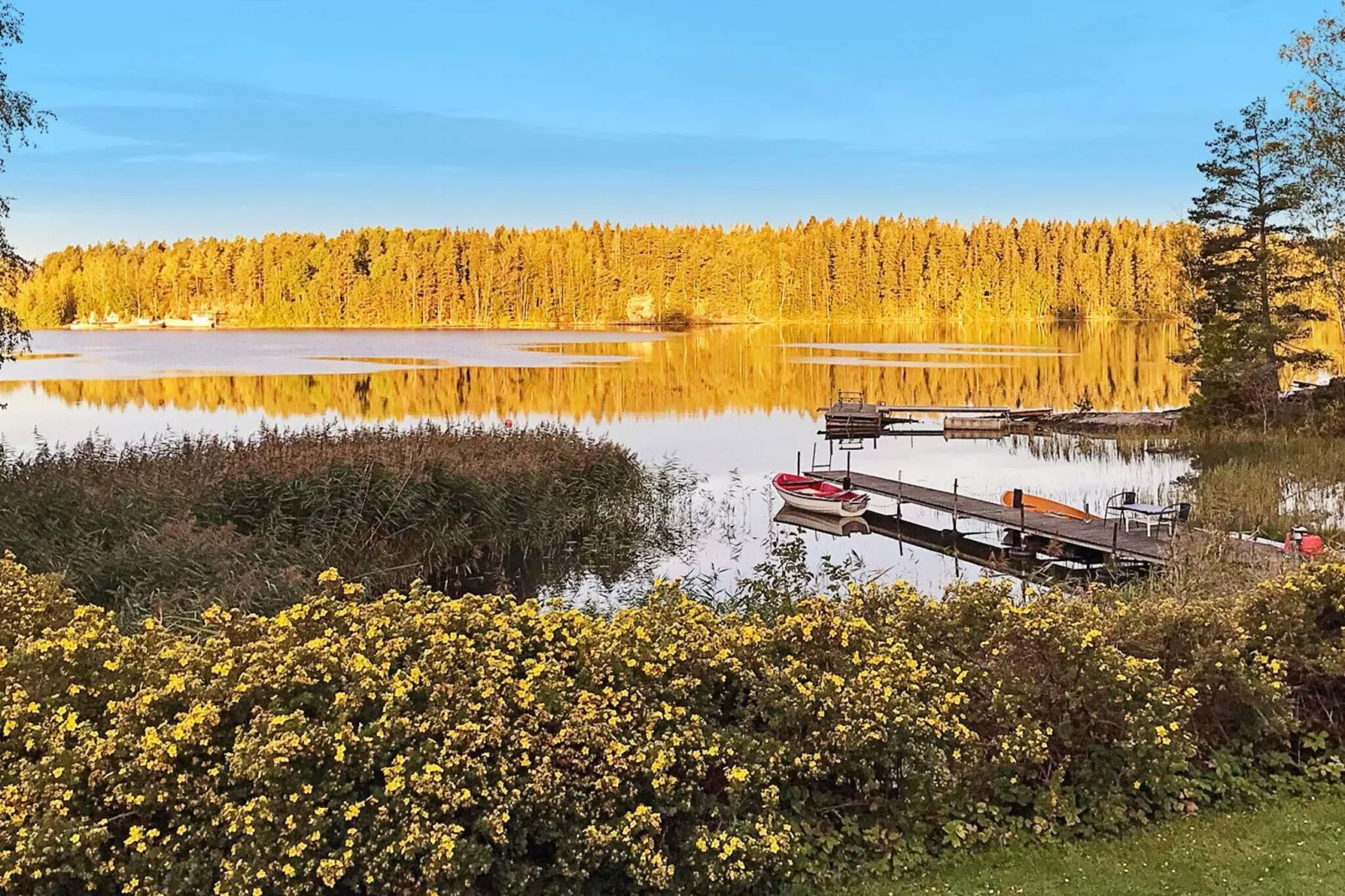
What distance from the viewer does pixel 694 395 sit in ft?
159

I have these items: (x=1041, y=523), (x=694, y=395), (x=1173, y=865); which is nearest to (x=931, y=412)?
(x=694, y=395)

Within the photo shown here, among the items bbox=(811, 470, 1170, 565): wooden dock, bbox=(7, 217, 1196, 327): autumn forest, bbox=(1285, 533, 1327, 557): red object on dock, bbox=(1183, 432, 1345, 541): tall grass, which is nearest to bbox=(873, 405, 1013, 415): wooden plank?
bbox=(1183, 432, 1345, 541): tall grass

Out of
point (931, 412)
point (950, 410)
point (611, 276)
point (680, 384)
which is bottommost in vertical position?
point (931, 412)

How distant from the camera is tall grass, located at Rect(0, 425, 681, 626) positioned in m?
11.4

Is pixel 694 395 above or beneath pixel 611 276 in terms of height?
beneath

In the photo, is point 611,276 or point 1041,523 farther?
point 611,276

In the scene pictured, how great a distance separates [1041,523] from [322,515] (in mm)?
13382

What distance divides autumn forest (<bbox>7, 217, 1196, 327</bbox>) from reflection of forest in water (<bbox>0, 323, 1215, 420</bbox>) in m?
59.0

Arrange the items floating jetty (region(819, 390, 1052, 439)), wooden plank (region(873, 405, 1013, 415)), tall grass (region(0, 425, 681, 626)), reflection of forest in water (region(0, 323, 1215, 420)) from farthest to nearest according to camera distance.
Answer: reflection of forest in water (region(0, 323, 1215, 420)), wooden plank (region(873, 405, 1013, 415)), floating jetty (region(819, 390, 1052, 439)), tall grass (region(0, 425, 681, 626))

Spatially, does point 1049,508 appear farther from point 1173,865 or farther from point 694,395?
point 694,395

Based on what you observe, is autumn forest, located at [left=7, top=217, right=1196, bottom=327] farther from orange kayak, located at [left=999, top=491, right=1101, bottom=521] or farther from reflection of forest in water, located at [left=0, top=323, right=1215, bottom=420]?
orange kayak, located at [left=999, top=491, right=1101, bottom=521]

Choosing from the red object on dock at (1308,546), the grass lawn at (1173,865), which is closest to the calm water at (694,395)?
the red object on dock at (1308,546)

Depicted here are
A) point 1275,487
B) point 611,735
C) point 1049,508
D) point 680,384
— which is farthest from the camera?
point 680,384

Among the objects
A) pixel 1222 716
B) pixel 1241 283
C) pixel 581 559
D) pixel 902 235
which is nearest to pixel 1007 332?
pixel 902 235
